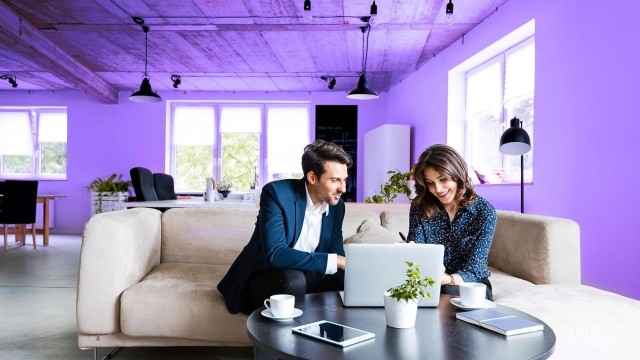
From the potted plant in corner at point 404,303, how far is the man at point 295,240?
0.65 metres

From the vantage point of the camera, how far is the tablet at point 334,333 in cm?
135

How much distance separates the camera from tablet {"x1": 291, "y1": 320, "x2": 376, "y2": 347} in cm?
135

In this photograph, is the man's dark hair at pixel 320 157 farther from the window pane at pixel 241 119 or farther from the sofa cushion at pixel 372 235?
the window pane at pixel 241 119

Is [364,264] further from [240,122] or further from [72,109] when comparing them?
[72,109]

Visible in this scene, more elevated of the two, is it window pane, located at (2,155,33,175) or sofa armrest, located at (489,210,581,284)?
window pane, located at (2,155,33,175)

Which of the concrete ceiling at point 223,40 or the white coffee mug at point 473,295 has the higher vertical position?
the concrete ceiling at point 223,40

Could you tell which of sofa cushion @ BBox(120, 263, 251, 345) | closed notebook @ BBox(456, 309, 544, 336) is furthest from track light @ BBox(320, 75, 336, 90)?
closed notebook @ BBox(456, 309, 544, 336)

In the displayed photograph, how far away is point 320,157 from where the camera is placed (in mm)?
2287

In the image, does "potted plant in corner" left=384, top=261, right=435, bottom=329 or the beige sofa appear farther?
the beige sofa

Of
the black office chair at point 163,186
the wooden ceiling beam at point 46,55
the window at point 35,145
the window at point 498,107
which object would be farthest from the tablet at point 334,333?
the window at point 35,145

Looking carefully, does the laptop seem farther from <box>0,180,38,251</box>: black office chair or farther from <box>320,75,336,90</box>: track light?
<box>320,75,336,90</box>: track light

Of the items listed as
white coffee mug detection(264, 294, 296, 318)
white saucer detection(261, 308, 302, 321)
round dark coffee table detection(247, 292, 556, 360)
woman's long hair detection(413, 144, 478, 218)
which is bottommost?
round dark coffee table detection(247, 292, 556, 360)

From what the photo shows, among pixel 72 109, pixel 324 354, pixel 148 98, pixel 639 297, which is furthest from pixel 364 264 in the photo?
pixel 72 109

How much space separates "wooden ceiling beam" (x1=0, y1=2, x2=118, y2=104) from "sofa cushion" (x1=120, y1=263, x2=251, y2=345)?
477 centimetres
